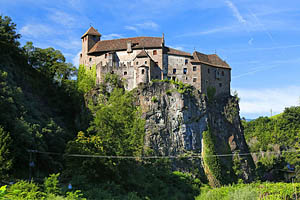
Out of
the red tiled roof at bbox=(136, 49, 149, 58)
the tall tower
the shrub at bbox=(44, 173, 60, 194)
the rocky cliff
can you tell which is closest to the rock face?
the rocky cliff

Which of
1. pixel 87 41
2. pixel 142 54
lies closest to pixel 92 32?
pixel 87 41

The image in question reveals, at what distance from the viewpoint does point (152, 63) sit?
5525cm

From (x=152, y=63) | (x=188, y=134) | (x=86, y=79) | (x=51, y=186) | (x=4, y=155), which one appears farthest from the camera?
(x=86, y=79)

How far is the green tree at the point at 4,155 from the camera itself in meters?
30.5

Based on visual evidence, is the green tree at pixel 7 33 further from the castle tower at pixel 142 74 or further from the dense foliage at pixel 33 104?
the castle tower at pixel 142 74

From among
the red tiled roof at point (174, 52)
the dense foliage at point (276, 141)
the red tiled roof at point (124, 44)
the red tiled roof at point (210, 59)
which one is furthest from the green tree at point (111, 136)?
the dense foliage at point (276, 141)

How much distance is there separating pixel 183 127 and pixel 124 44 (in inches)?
696

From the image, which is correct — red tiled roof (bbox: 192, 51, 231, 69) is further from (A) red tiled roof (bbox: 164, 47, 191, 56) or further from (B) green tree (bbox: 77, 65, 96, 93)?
(B) green tree (bbox: 77, 65, 96, 93)

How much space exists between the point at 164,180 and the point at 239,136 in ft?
58.6

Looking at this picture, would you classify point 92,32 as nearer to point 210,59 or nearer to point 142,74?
point 142,74

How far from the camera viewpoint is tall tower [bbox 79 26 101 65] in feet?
198

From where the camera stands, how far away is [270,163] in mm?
68938

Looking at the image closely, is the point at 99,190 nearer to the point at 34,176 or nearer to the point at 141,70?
the point at 34,176

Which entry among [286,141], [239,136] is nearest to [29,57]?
[239,136]
